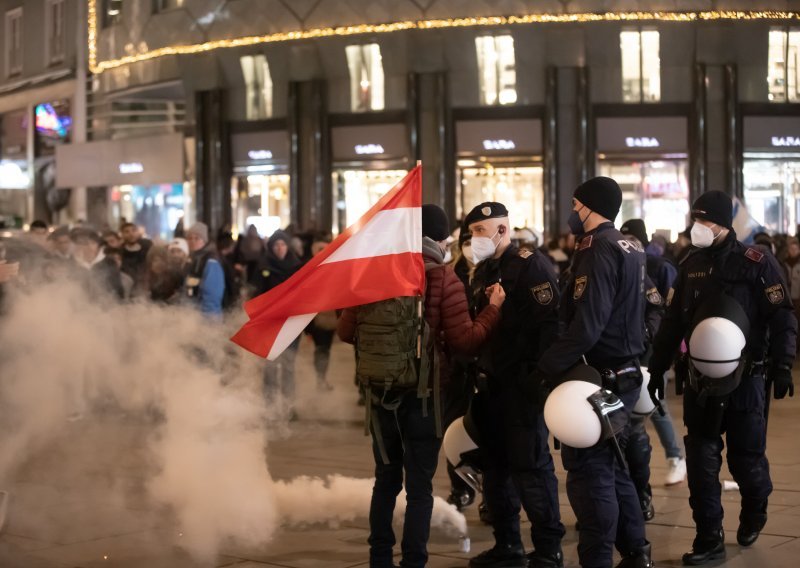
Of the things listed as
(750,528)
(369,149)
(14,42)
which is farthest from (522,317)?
(14,42)

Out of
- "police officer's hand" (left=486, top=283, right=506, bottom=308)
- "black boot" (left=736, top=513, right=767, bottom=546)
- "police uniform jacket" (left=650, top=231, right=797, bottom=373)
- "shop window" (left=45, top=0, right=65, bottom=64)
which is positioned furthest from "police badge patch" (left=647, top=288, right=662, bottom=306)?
"shop window" (left=45, top=0, right=65, bottom=64)

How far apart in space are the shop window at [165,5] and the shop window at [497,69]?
8.31 metres

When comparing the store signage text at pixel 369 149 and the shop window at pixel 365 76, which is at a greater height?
the shop window at pixel 365 76

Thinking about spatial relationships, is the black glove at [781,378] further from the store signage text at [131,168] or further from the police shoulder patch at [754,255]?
the store signage text at [131,168]

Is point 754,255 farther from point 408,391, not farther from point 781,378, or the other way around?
point 408,391

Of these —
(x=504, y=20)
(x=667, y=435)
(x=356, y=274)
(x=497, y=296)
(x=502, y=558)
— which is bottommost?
(x=502, y=558)

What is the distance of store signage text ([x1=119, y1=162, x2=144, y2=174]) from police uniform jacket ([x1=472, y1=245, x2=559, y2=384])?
2963 cm

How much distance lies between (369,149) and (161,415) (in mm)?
22484

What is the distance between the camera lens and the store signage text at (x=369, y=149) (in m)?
30.5

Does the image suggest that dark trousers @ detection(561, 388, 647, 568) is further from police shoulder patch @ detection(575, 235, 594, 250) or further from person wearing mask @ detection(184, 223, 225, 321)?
person wearing mask @ detection(184, 223, 225, 321)

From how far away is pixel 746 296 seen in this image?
7.04 m

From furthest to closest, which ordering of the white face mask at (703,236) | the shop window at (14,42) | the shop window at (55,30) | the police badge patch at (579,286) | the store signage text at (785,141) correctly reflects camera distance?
the shop window at (14,42) < the shop window at (55,30) < the store signage text at (785,141) < the white face mask at (703,236) < the police badge patch at (579,286)

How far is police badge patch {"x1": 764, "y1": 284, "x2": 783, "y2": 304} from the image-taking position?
22.9ft

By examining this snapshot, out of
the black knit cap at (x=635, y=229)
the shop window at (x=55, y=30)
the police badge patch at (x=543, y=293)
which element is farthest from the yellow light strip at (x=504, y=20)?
the police badge patch at (x=543, y=293)
